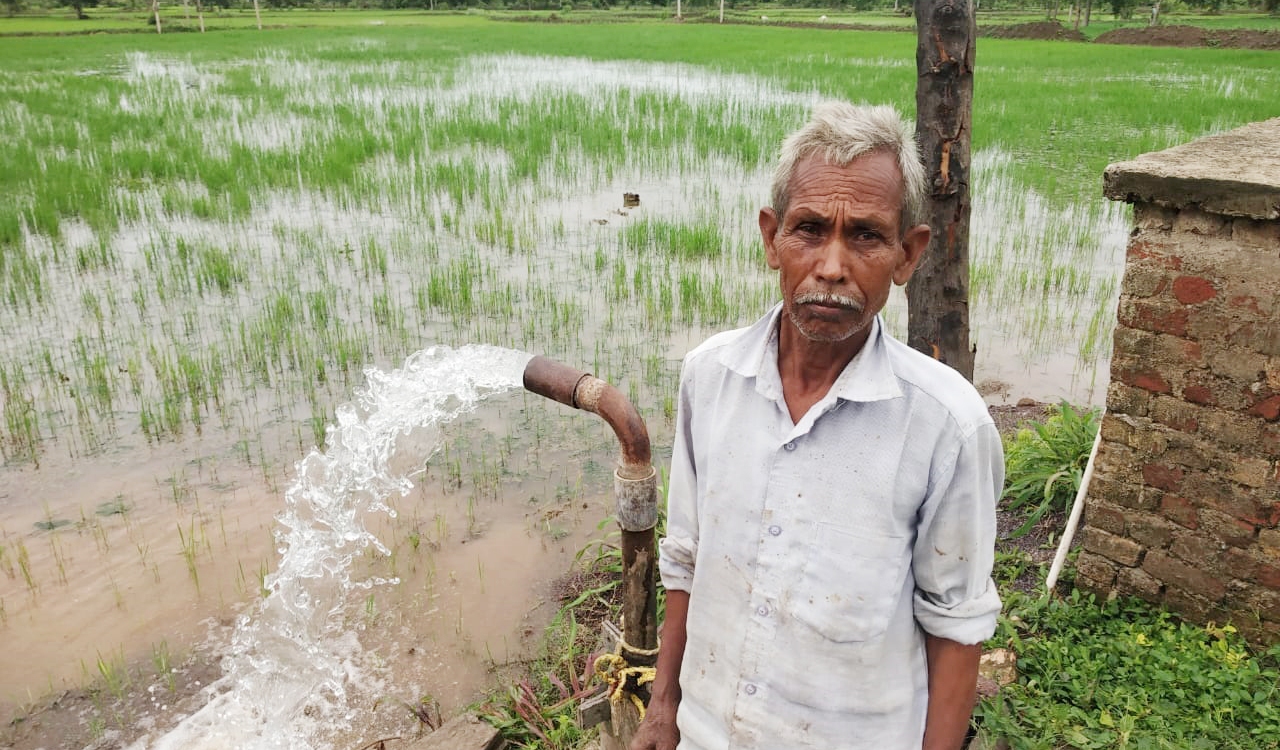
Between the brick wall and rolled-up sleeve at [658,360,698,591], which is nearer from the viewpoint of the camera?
rolled-up sleeve at [658,360,698,591]

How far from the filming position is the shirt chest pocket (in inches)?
44.3

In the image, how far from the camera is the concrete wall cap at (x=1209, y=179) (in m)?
2.17

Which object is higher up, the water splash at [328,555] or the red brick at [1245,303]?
the red brick at [1245,303]

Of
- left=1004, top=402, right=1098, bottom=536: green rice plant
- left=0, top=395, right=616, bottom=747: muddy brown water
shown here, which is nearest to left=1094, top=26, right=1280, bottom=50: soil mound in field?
left=1004, top=402, right=1098, bottom=536: green rice plant

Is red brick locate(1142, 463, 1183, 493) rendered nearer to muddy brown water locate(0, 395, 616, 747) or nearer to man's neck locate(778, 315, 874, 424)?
man's neck locate(778, 315, 874, 424)

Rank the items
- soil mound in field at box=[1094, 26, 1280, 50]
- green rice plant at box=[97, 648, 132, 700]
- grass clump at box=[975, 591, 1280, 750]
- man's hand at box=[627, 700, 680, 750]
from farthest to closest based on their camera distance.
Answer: soil mound in field at box=[1094, 26, 1280, 50], green rice plant at box=[97, 648, 132, 700], grass clump at box=[975, 591, 1280, 750], man's hand at box=[627, 700, 680, 750]

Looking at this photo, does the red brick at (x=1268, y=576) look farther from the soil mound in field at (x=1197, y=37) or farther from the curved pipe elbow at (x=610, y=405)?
the soil mound in field at (x=1197, y=37)

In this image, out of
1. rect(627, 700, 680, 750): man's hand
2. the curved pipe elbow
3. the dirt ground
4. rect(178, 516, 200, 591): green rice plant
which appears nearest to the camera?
rect(627, 700, 680, 750): man's hand

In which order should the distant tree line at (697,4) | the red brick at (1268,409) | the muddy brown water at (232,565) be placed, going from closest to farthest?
the red brick at (1268,409) < the muddy brown water at (232,565) < the distant tree line at (697,4)

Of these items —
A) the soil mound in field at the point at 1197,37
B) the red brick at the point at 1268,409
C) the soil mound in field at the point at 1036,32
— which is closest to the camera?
the red brick at the point at 1268,409

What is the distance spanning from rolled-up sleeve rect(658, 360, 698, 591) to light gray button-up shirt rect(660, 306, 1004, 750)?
9 centimetres

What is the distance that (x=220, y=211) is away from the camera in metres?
7.71

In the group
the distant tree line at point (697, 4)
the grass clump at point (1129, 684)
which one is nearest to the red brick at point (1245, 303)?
the grass clump at point (1129, 684)

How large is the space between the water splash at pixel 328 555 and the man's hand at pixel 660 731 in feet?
5.59
